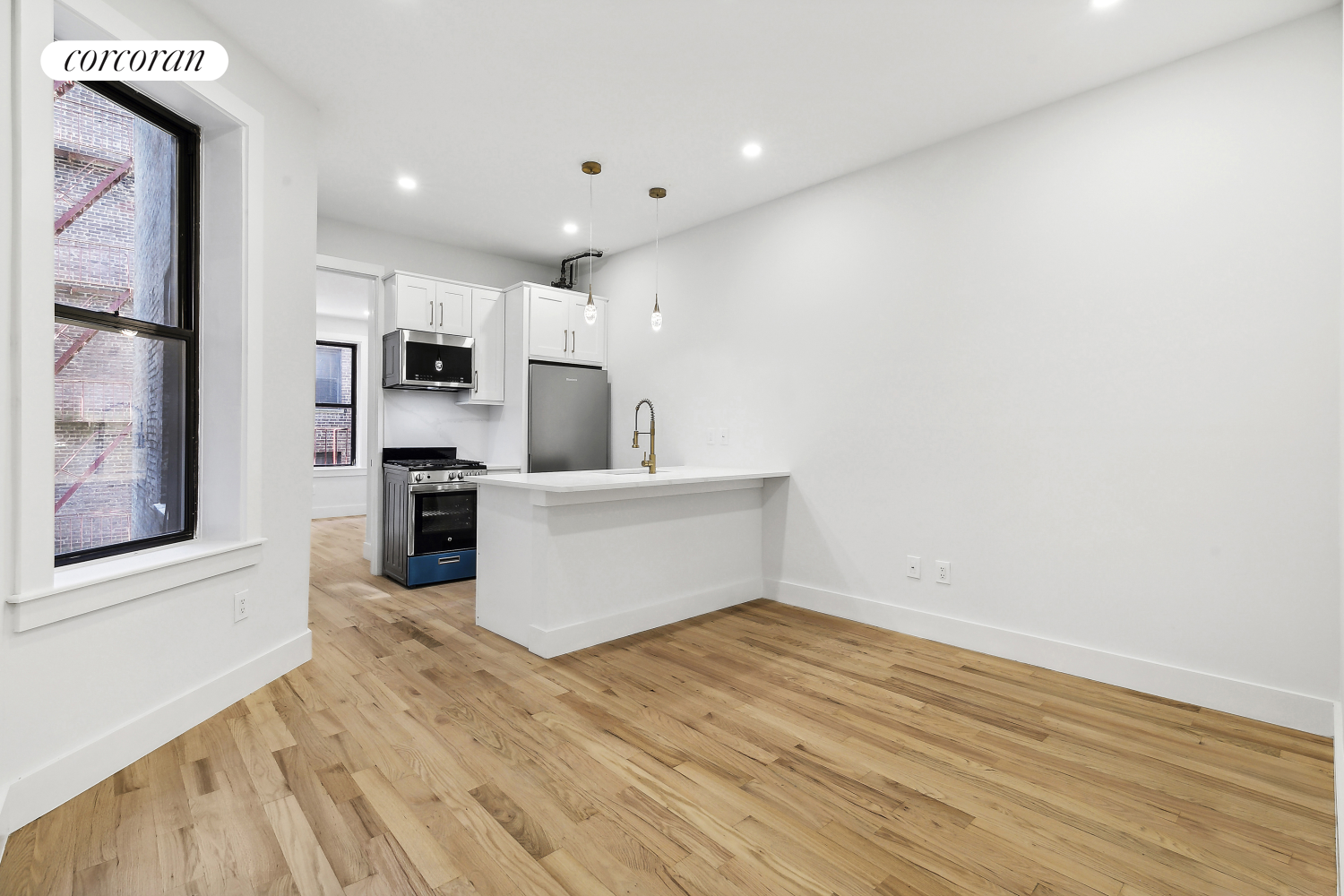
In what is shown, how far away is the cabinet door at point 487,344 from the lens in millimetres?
5055

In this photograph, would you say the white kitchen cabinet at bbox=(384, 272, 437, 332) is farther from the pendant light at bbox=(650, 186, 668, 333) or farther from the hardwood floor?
the hardwood floor

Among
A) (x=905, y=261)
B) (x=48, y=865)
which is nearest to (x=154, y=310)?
(x=48, y=865)

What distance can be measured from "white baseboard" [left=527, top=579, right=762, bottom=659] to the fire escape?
179 cm

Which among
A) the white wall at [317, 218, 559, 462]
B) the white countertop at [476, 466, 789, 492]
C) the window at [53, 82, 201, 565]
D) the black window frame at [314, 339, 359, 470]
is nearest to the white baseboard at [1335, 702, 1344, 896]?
the white countertop at [476, 466, 789, 492]

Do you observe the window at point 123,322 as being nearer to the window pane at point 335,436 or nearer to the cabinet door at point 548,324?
the cabinet door at point 548,324

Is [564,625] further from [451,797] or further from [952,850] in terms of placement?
[952,850]

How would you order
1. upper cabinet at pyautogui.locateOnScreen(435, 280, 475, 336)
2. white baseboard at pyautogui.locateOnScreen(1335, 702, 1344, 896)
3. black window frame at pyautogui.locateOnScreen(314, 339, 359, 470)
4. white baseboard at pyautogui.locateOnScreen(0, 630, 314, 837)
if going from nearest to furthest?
1. white baseboard at pyautogui.locateOnScreen(1335, 702, 1344, 896)
2. white baseboard at pyautogui.locateOnScreen(0, 630, 314, 837)
3. upper cabinet at pyautogui.locateOnScreen(435, 280, 475, 336)
4. black window frame at pyautogui.locateOnScreen(314, 339, 359, 470)

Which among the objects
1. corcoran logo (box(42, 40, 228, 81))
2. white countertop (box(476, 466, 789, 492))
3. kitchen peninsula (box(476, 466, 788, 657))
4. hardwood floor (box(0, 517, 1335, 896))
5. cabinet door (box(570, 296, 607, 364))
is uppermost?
corcoran logo (box(42, 40, 228, 81))

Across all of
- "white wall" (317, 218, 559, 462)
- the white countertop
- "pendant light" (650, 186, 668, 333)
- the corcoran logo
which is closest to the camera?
the corcoran logo

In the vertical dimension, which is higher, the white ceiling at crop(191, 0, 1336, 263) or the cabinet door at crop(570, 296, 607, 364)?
the white ceiling at crop(191, 0, 1336, 263)

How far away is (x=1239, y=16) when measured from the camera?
233cm

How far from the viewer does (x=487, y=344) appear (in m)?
5.12

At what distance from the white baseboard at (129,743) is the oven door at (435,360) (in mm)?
2344

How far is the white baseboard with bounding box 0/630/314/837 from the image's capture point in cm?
168
